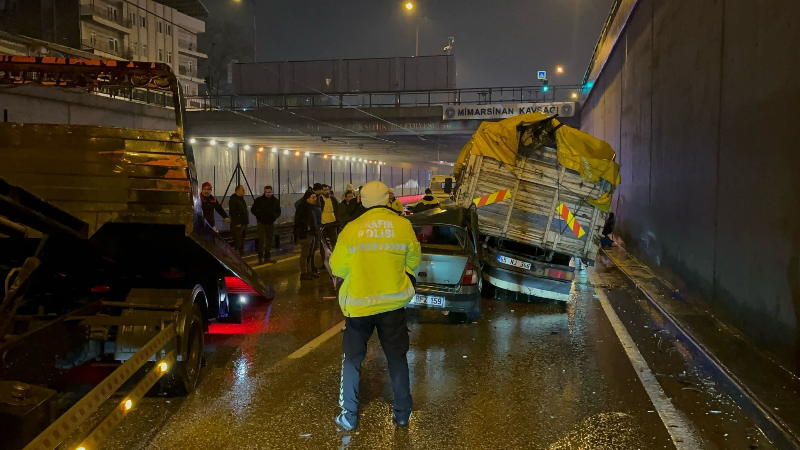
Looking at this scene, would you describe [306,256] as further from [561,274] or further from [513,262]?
[561,274]

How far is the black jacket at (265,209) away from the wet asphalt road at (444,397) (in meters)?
5.53

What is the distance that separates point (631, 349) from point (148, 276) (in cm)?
537

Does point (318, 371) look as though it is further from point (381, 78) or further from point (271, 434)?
point (381, 78)

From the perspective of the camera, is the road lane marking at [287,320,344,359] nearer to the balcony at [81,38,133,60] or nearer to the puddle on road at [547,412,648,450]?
the puddle on road at [547,412,648,450]

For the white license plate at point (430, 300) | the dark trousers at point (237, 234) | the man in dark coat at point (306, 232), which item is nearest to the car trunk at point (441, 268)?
the white license plate at point (430, 300)

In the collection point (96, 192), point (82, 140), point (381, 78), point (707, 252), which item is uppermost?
point (381, 78)

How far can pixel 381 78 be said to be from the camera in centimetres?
3684

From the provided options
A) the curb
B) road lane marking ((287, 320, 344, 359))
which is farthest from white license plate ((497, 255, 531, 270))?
road lane marking ((287, 320, 344, 359))

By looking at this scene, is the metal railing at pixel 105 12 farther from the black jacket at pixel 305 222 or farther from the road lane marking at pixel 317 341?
the road lane marking at pixel 317 341

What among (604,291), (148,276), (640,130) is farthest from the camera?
(640,130)

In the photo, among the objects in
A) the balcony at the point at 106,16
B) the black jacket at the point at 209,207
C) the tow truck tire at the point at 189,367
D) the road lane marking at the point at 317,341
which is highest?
the balcony at the point at 106,16

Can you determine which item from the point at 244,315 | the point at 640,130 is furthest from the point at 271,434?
the point at 640,130

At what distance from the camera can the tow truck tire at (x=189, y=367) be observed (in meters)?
4.87

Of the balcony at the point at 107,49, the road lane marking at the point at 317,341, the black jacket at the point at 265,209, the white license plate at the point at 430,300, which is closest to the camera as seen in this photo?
the road lane marking at the point at 317,341
